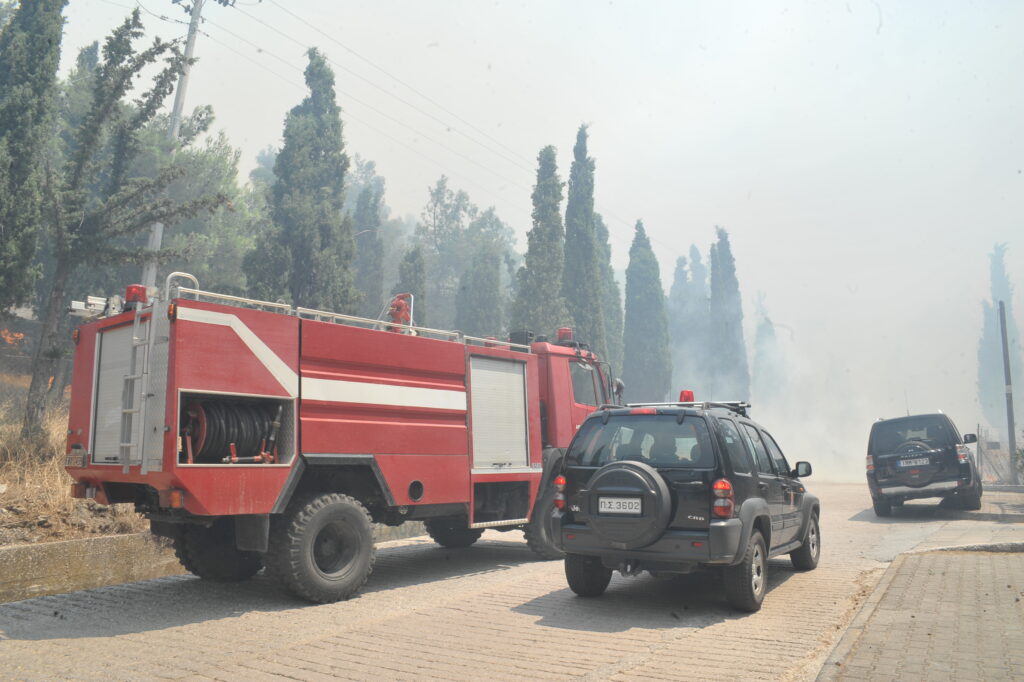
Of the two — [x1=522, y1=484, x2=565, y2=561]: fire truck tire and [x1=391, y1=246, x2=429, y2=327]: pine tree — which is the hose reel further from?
[x1=391, y1=246, x2=429, y2=327]: pine tree

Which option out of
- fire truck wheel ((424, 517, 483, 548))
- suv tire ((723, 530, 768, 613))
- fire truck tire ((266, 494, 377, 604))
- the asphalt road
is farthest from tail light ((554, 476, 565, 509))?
fire truck wheel ((424, 517, 483, 548))

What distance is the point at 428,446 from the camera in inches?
334

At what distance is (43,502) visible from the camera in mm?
8680

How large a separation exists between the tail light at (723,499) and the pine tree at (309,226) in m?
24.5

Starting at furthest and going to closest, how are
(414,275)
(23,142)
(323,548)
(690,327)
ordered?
(690,327) < (414,275) < (23,142) < (323,548)

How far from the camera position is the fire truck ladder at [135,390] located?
22.0 ft

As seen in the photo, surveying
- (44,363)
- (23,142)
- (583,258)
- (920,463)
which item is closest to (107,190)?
(23,142)

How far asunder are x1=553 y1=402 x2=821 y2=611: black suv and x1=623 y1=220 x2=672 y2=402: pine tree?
163 ft

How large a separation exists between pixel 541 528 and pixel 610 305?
49506 mm

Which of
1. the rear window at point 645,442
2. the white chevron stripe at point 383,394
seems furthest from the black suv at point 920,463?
the white chevron stripe at point 383,394

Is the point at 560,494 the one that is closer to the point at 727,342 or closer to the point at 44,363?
the point at 44,363

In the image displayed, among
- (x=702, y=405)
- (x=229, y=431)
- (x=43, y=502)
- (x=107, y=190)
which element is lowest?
(x=43, y=502)

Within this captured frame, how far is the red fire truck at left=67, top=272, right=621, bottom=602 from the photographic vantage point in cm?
658

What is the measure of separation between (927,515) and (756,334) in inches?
3652
